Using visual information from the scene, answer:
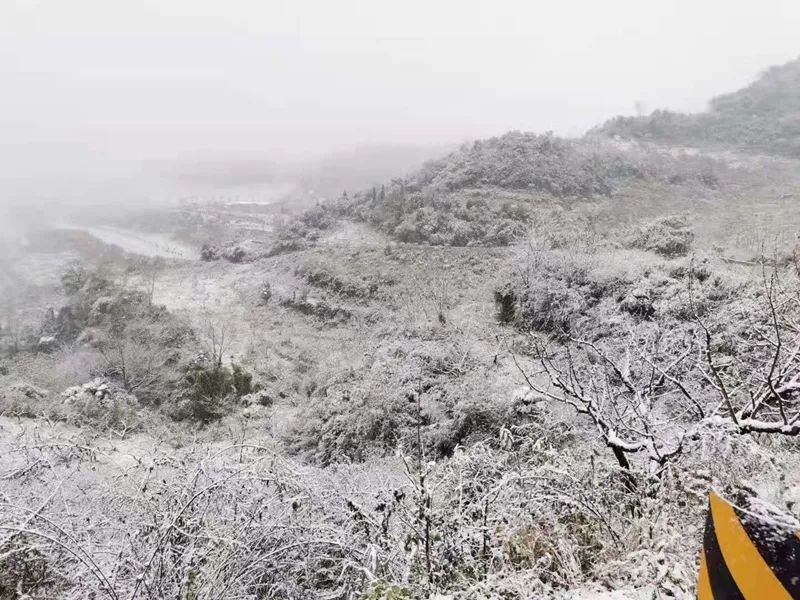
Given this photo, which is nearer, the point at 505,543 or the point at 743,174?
the point at 505,543

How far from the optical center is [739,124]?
Result: 118ft

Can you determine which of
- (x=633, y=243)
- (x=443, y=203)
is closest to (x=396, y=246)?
(x=443, y=203)

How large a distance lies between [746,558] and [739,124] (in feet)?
144

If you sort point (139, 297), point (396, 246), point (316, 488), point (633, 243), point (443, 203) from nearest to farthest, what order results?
point (316, 488)
point (633, 243)
point (139, 297)
point (396, 246)
point (443, 203)

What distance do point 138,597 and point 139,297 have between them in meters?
21.8

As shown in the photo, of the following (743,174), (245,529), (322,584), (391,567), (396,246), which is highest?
(743,174)

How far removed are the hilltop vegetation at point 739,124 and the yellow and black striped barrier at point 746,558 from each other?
3854 cm

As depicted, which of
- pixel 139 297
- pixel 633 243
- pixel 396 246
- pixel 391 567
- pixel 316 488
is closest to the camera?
pixel 391 567

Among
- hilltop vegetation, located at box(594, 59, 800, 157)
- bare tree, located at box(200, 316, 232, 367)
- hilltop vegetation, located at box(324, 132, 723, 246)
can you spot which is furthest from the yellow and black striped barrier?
hilltop vegetation, located at box(594, 59, 800, 157)

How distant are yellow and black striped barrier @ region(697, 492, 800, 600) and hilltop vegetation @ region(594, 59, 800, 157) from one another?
38540 millimetres

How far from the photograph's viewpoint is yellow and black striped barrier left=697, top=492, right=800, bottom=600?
1.61 meters

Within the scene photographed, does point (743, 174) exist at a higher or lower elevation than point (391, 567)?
higher

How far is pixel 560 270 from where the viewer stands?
46.5 ft

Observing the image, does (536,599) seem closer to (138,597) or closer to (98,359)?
(138,597)
